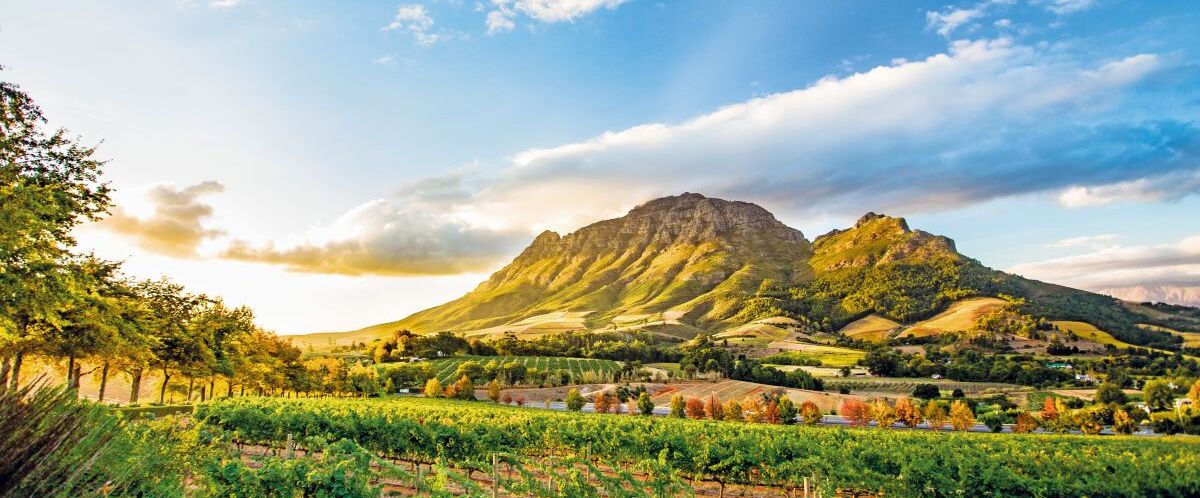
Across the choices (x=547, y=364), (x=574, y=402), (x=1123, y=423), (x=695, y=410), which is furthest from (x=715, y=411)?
(x=547, y=364)

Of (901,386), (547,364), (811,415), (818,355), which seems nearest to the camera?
(811,415)

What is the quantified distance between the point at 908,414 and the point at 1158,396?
4682 centimetres

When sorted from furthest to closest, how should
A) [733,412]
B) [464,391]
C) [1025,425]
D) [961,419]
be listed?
[464,391] → [733,412] → [961,419] → [1025,425]

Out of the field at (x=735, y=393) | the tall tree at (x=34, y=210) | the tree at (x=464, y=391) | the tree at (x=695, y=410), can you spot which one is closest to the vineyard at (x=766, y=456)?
the tall tree at (x=34, y=210)

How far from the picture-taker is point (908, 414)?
76125mm

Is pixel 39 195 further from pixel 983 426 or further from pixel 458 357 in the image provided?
pixel 458 357

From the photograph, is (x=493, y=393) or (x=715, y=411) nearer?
(x=715, y=411)

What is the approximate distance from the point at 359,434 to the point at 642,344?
13537cm

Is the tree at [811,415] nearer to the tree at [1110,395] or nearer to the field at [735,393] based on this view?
the field at [735,393]

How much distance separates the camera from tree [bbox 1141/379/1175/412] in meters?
87.6

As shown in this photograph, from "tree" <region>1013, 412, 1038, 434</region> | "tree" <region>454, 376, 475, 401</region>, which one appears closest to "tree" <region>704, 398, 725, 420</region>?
"tree" <region>1013, 412, 1038, 434</region>

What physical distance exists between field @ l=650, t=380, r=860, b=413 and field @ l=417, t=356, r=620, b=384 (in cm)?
2009

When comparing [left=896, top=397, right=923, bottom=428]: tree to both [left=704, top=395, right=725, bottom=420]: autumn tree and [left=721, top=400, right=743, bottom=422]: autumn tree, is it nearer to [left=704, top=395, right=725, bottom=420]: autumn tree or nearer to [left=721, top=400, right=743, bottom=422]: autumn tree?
[left=721, top=400, right=743, bottom=422]: autumn tree

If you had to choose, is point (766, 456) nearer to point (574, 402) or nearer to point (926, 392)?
point (574, 402)
